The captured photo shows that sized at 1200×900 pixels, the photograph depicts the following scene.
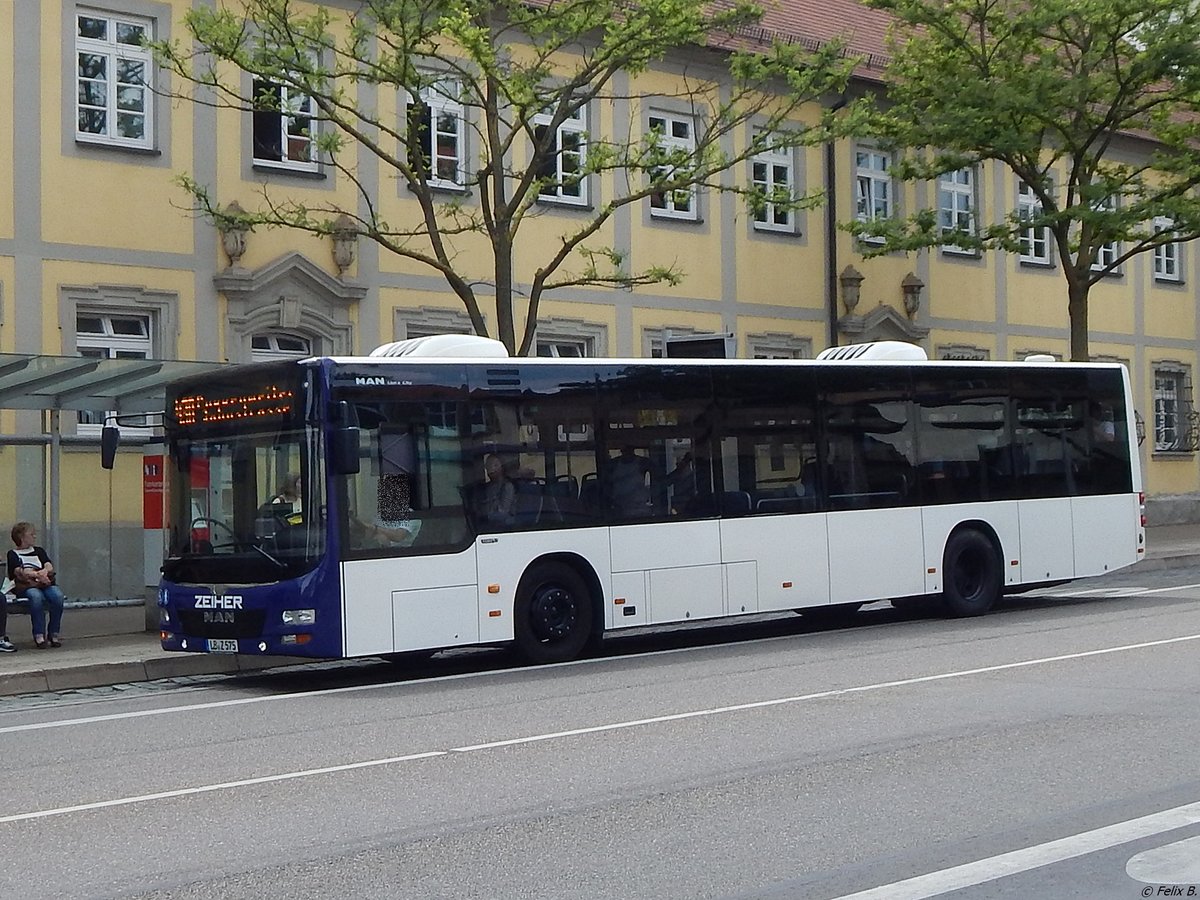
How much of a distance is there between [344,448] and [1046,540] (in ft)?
29.9

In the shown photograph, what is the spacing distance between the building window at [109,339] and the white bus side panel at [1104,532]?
10.8m

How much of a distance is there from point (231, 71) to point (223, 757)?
585 inches

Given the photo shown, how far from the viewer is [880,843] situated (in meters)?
7.22

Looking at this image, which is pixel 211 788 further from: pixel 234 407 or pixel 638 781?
pixel 234 407

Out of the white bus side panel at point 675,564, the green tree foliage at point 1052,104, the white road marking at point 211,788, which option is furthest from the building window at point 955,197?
the white road marking at point 211,788

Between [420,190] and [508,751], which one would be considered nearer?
[508,751]

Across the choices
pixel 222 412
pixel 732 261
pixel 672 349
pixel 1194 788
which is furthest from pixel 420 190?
pixel 1194 788

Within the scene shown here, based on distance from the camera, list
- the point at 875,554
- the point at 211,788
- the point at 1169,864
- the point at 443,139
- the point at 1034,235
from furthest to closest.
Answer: the point at 1034,235
the point at 443,139
the point at 875,554
the point at 211,788
the point at 1169,864

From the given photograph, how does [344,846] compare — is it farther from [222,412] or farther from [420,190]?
[420,190]

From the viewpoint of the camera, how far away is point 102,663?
15.6 m

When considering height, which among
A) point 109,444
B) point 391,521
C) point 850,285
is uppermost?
point 850,285

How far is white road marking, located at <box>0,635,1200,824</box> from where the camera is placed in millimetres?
8932

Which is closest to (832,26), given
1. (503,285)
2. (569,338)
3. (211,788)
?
(569,338)

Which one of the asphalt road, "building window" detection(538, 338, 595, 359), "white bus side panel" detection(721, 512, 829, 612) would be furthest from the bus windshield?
"building window" detection(538, 338, 595, 359)
